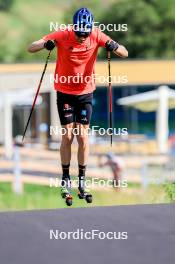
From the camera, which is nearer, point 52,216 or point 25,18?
point 52,216

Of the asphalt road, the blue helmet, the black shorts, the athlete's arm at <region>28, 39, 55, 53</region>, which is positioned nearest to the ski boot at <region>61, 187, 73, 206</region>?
the asphalt road

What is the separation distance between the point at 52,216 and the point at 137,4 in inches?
99.0

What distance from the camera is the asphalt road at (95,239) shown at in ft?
19.9

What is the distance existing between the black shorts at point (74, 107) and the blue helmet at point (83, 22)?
0.49m

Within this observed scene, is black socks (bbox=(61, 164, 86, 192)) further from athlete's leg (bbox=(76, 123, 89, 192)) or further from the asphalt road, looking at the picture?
the asphalt road

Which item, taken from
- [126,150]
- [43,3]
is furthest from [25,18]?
[126,150]

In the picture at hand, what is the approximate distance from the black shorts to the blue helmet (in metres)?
0.49

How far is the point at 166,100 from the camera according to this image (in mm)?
8680

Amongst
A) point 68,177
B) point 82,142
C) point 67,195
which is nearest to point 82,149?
point 82,142

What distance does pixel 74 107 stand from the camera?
579cm

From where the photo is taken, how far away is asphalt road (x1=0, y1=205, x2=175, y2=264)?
19.9 feet

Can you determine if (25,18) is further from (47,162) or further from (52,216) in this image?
(52,216)

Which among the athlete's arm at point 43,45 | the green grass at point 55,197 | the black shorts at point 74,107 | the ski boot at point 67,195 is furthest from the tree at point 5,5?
the ski boot at point 67,195

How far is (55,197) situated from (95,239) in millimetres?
1321
